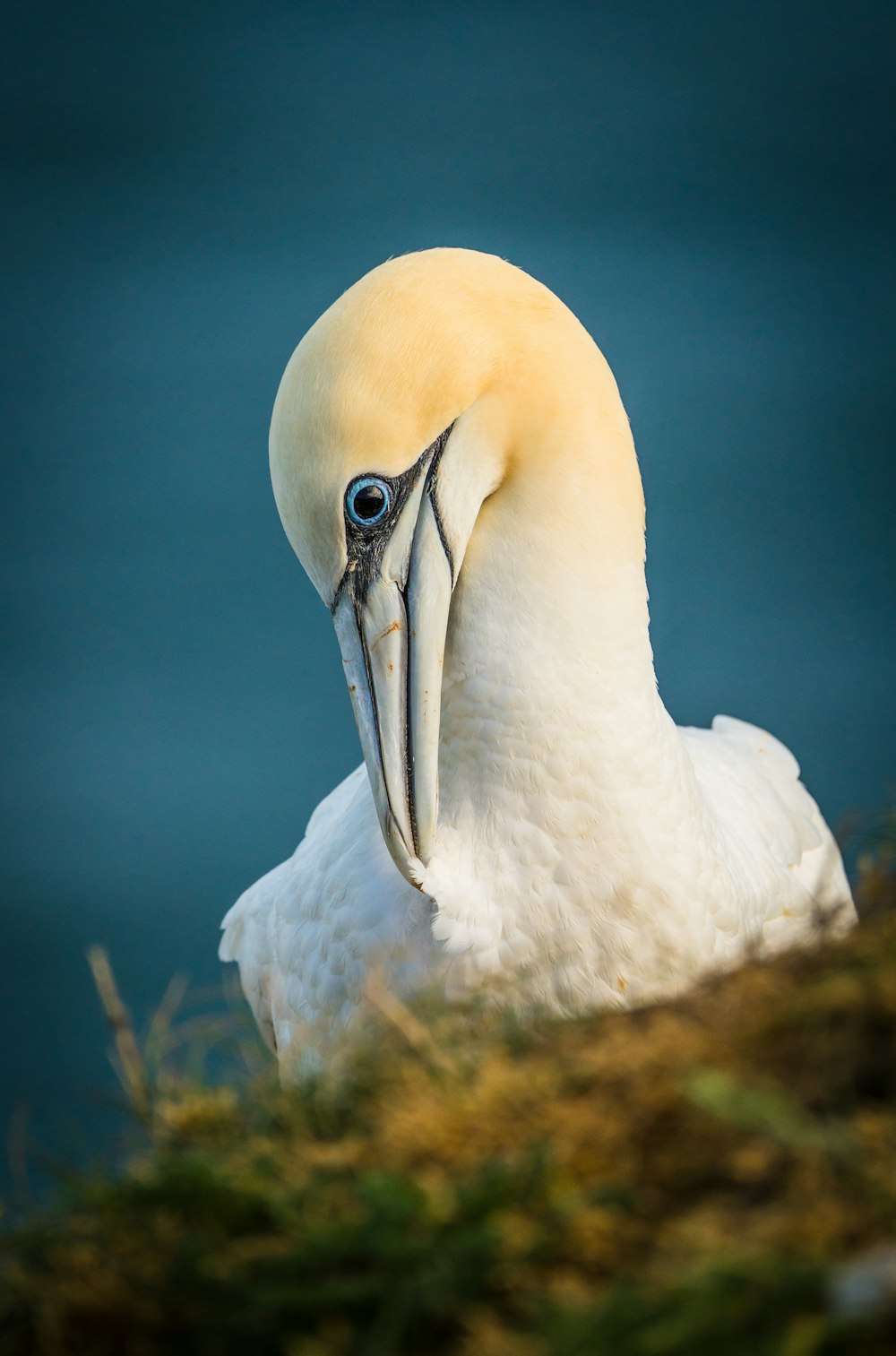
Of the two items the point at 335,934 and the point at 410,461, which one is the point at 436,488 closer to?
the point at 410,461

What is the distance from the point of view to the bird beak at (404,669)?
145 centimetres

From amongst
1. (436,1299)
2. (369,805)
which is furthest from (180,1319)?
(369,805)

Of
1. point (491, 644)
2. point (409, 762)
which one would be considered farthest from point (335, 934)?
point (491, 644)

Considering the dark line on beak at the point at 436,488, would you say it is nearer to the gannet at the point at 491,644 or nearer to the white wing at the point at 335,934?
the gannet at the point at 491,644

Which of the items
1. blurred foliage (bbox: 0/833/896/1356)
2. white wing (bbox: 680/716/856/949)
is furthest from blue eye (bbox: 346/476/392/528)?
blurred foliage (bbox: 0/833/896/1356)

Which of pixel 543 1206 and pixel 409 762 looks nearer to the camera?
pixel 543 1206

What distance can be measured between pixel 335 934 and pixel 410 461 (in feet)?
1.87

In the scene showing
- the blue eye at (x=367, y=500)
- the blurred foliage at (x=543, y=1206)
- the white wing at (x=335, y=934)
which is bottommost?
the blurred foliage at (x=543, y=1206)

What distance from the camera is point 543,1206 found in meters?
0.54

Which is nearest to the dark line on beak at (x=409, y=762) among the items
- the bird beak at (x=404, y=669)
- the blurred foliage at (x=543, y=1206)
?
the bird beak at (x=404, y=669)

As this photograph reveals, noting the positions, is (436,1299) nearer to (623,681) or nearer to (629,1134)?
(629,1134)

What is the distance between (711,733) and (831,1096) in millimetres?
1922

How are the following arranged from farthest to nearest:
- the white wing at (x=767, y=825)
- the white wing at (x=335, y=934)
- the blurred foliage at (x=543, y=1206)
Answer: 1. the white wing at (x=767, y=825)
2. the white wing at (x=335, y=934)
3. the blurred foliage at (x=543, y=1206)

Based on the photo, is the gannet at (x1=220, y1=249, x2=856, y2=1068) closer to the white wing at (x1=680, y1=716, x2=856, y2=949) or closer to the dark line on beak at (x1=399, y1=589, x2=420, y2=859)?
the dark line on beak at (x1=399, y1=589, x2=420, y2=859)
